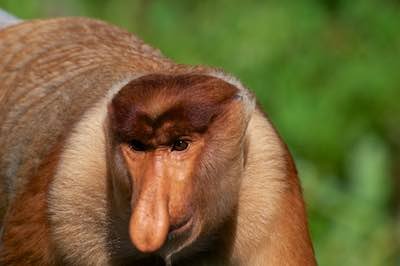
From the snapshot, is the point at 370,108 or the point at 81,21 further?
the point at 370,108

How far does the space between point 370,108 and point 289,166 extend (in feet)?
14.5

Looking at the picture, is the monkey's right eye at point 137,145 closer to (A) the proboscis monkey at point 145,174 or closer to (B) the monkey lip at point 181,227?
(A) the proboscis monkey at point 145,174

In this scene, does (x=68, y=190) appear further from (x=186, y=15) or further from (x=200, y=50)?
(x=186, y=15)

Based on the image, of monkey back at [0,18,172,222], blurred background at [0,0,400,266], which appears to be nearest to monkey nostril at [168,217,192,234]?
monkey back at [0,18,172,222]

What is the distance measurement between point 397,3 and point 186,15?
5.64ft

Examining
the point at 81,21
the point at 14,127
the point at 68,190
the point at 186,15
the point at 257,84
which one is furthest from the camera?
the point at 186,15

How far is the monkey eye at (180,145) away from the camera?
17.5 ft

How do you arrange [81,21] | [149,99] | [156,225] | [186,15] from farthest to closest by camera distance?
[186,15]
[81,21]
[149,99]
[156,225]

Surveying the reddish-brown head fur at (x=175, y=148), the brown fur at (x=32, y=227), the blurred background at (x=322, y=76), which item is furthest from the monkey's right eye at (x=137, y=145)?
the blurred background at (x=322, y=76)

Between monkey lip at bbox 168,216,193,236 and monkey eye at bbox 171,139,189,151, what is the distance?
0.84 ft

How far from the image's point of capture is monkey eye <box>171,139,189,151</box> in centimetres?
533

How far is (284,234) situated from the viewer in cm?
590

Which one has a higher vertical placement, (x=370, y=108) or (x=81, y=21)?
(x=81, y=21)

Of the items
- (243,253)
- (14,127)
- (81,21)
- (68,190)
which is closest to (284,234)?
(243,253)
